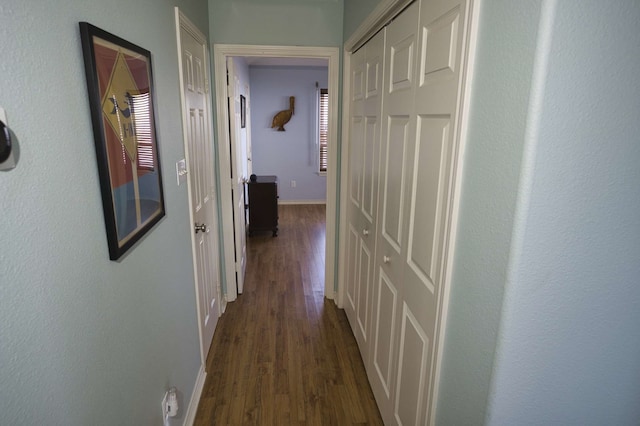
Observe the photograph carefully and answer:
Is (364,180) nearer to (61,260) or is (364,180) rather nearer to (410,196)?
(410,196)

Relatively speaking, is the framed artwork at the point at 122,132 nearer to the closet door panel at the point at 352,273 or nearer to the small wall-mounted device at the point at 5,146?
the small wall-mounted device at the point at 5,146

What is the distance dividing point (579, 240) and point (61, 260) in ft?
3.75

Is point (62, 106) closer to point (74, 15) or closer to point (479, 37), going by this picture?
point (74, 15)

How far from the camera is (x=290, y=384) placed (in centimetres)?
219

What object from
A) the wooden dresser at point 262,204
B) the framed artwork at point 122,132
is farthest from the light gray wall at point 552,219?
the wooden dresser at point 262,204

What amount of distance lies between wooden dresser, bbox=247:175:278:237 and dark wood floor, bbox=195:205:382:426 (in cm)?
108

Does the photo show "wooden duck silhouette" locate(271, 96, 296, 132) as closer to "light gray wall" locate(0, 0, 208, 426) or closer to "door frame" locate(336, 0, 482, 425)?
"door frame" locate(336, 0, 482, 425)

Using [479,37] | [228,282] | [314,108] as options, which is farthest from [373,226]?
[314,108]

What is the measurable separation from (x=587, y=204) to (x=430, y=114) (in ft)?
1.85

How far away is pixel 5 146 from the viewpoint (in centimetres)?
60

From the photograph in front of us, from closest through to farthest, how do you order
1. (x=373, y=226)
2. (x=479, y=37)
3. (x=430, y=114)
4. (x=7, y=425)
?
(x=7, y=425), (x=479, y=37), (x=430, y=114), (x=373, y=226)

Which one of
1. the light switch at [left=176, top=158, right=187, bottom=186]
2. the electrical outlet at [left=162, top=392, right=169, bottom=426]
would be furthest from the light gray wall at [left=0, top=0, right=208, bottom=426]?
the light switch at [left=176, top=158, right=187, bottom=186]

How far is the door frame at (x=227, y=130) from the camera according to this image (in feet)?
8.66

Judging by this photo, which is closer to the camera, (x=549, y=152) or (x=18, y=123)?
(x=18, y=123)
